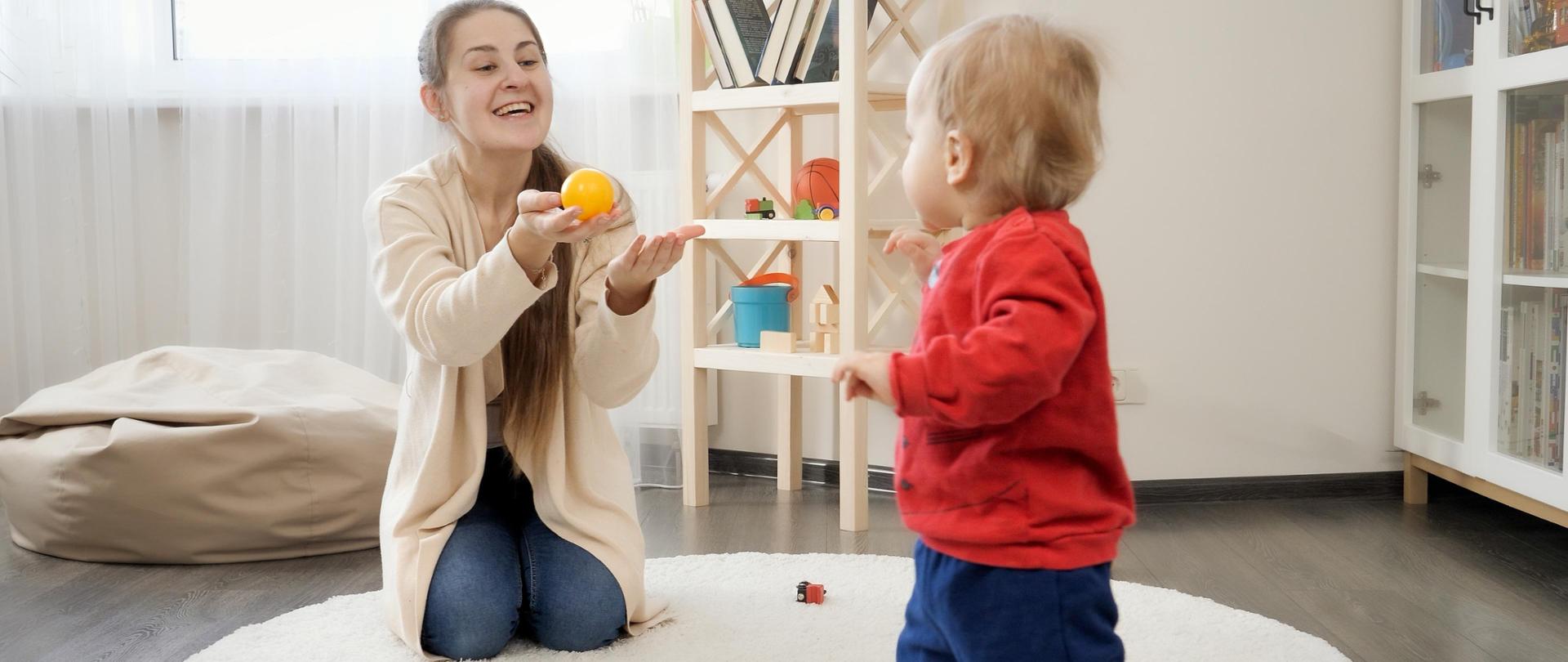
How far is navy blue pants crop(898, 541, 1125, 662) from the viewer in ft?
3.27

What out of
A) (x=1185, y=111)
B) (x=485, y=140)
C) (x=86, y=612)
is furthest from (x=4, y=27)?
(x=1185, y=111)

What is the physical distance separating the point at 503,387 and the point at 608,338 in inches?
8.4

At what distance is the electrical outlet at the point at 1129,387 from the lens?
2.56 m

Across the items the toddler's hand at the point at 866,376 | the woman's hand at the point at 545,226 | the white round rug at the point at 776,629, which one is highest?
the woman's hand at the point at 545,226

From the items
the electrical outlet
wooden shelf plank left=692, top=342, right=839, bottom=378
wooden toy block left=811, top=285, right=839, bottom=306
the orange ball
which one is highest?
the orange ball

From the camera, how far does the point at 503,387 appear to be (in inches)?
70.0

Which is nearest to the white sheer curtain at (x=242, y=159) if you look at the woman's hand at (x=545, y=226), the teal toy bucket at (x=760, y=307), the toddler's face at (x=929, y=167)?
the teal toy bucket at (x=760, y=307)

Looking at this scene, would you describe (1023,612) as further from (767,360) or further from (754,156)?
(754,156)

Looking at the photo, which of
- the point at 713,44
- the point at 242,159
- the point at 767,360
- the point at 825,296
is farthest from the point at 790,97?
the point at 242,159

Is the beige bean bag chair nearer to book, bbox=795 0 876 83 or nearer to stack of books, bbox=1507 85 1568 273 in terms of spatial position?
book, bbox=795 0 876 83

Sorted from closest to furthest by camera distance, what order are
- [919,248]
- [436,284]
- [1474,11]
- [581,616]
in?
[919,248] < [436,284] < [581,616] < [1474,11]

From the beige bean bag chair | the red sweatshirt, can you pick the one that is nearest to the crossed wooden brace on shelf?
the beige bean bag chair

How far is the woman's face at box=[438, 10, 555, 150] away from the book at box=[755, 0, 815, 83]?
834 mm

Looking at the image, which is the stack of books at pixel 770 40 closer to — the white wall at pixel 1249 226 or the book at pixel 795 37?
the book at pixel 795 37
